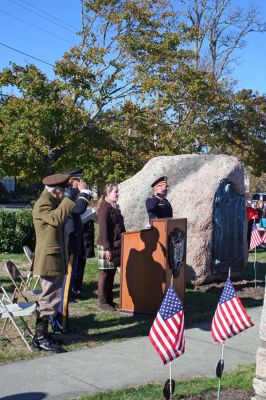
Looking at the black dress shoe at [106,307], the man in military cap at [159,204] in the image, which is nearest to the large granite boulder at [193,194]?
the man in military cap at [159,204]

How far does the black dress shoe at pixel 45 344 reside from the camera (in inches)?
236

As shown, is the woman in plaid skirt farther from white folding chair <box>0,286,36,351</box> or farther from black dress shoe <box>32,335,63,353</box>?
black dress shoe <box>32,335,63,353</box>

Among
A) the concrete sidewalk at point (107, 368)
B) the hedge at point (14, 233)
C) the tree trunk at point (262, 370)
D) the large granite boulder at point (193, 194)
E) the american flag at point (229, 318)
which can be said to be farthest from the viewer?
the hedge at point (14, 233)

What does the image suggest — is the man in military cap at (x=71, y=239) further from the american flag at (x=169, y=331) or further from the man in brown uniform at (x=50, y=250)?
the american flag at (x=169, y=331)

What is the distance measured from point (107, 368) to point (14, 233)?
8.33 meters

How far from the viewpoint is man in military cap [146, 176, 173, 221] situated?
335 inches

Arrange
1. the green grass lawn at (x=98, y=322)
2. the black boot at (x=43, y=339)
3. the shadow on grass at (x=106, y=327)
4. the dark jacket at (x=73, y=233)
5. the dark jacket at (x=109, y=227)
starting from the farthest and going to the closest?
the dark jacket at (x=109, y=227), the dark jacket at (x=73, y=233), the shadow on grass at (x=106, y=327), the green grass lawn at (x=98, y=322), the black boot at (x=43, y=339)

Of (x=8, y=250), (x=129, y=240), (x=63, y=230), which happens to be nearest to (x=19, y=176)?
(x=8, y=250)

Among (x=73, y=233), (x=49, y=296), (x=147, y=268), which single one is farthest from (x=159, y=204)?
(x=49, y=296)

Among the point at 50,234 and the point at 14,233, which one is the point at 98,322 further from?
the point at 14,233

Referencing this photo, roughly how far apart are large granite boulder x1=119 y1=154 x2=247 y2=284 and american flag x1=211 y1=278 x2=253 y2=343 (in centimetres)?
522

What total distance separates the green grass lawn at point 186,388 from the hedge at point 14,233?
8814 mm

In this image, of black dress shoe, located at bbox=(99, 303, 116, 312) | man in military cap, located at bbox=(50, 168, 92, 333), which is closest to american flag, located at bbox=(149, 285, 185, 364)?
man in military cap, located at bbox=(50, 168, 92, 333)

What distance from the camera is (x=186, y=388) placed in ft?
16.1
